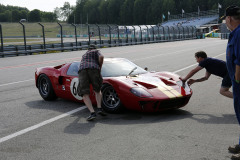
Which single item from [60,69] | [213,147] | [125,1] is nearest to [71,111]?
[60,69]

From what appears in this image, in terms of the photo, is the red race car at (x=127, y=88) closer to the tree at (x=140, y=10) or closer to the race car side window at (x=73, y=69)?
the race car side window at (x=73, y=69)

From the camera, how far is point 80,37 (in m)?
34.2

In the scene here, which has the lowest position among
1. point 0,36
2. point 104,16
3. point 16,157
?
point 16,157

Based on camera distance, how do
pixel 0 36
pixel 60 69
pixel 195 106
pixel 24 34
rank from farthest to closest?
pixel 24 34
pixel 0 36
pixel 60 69
pixel 195 106

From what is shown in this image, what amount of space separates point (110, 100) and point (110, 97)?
0.06 meters

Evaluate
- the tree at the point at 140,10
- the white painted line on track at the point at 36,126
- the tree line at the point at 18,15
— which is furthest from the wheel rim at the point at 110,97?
the tree at the point at 140,10

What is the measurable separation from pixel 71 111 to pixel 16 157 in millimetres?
2582

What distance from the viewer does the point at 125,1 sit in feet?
533

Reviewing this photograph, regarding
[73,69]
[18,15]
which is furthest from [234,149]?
[18,15]

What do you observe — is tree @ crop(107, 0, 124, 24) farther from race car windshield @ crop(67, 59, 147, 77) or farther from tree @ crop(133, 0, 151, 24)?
race car windshield @ crop(67, 59, 147, 77)

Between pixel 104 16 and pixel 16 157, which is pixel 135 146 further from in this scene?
pixel 104 16

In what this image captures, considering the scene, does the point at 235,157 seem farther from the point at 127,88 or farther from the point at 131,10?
the point at 131,10

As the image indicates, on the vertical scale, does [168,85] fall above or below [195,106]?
above

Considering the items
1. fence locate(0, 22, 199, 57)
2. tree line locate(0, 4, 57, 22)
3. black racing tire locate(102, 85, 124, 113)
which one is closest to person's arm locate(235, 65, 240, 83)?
black racing tire locate(102, 85, 124, 113)
